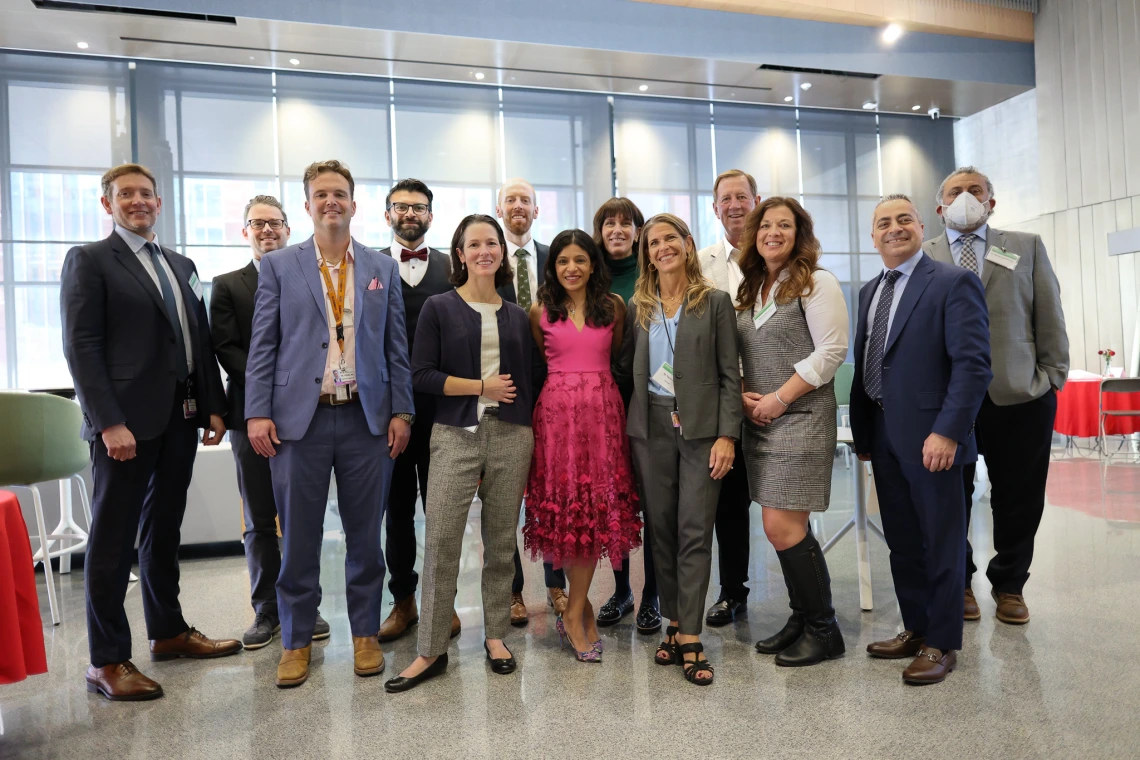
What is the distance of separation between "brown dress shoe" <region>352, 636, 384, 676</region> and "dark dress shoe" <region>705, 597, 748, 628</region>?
4.57 feet

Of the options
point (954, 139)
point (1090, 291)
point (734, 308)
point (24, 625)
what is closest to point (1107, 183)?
point (1090, 291)

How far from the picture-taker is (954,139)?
457 inches

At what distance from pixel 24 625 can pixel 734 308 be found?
254 centimetres

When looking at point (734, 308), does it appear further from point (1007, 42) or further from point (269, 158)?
point (1007, 42)

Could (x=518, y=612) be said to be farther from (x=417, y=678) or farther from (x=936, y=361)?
(x=936, y=361)

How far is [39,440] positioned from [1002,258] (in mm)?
4334

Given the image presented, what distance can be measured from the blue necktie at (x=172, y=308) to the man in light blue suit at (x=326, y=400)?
0.35 m

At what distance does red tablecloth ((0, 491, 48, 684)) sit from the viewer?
2.20 metres

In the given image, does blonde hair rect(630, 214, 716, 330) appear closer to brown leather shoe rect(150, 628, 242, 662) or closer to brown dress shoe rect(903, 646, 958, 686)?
brown dress shoe rect(903, 646, 958, 686)

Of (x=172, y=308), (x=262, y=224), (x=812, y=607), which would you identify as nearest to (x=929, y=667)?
(x=812, y=607)

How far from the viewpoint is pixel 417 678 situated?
8.89ft

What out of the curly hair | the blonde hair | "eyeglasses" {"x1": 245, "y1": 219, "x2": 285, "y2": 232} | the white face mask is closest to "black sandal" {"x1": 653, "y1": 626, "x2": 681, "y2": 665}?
the blonde hair

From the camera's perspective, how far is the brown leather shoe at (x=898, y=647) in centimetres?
283

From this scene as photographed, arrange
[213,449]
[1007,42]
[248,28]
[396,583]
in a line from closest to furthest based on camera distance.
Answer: [396,583], [213,449], [248,28], [1007,42]
